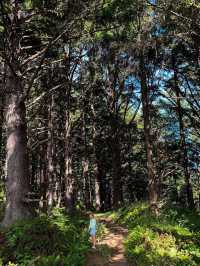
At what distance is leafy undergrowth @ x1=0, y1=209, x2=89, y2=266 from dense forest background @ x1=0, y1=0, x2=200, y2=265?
82 cm

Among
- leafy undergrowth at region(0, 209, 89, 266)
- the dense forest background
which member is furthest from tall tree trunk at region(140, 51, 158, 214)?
leafy undergrowth at region(0, 209, 89, 266)

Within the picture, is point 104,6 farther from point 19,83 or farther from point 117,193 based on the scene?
point 117,193

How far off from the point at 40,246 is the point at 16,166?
2639 millimetres

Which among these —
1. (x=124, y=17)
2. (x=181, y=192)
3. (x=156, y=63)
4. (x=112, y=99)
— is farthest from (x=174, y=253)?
(x=181, y=192)

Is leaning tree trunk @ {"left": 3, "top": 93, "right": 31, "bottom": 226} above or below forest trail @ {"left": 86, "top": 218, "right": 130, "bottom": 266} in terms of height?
above

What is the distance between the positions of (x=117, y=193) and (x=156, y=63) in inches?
405

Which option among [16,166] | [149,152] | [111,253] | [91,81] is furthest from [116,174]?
[16,166]

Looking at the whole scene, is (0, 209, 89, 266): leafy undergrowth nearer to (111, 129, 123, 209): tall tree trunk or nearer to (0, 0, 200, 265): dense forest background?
(0, 0, 200, 265): dense forest background

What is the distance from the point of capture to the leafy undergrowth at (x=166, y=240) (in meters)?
10.3

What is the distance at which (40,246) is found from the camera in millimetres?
9656

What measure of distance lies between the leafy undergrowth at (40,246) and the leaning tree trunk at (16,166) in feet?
2.40

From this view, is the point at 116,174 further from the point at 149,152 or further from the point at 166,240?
the point at 166,240

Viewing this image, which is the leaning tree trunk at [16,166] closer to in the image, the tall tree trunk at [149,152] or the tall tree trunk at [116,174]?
the tall tree trunk at [149,152]

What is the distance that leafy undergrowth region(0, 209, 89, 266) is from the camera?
29.1 ft
